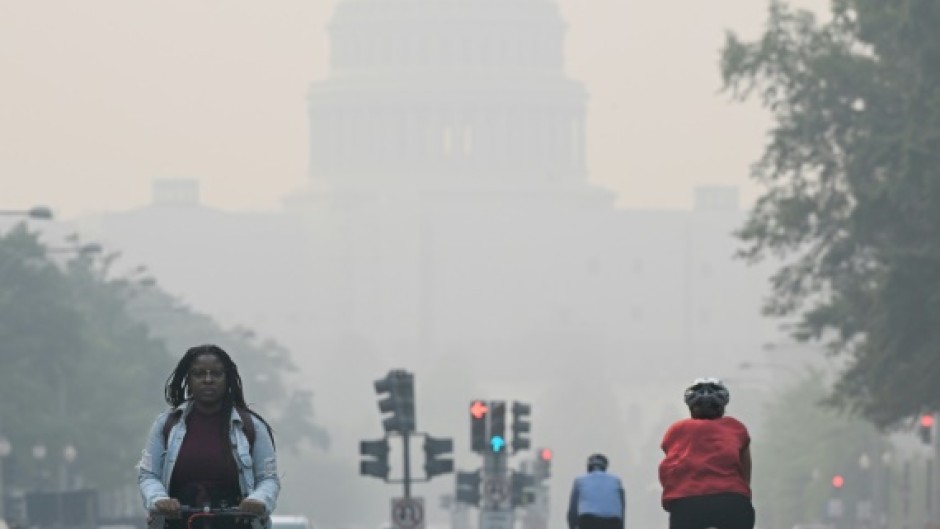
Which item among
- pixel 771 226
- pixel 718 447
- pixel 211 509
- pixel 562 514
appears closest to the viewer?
pixel 211 509

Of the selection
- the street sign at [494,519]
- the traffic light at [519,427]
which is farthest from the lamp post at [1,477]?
the street sign at [494,519]

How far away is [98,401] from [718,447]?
277ft

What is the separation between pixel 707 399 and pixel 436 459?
26779mm

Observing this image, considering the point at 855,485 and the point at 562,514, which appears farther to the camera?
Answer: the point at 562,514

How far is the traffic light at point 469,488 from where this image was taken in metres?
54.3

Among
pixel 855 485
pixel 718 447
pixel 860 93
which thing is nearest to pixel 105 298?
pixel 855 485

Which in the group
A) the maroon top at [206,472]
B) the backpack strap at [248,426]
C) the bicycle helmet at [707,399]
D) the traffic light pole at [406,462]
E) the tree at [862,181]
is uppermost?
the tree at [862,181]

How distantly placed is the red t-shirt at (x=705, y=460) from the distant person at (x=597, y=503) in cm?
725

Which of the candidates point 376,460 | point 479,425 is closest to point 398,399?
point 376,460

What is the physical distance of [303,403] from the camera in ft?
525

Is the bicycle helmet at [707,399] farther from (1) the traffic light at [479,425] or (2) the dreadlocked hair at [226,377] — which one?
(1) the traffic light at [479,425]

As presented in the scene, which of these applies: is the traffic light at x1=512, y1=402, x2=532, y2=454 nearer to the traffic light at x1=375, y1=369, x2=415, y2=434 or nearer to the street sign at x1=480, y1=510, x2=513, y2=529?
the street sign at x1=480, y1=510, x2=513, y2=529

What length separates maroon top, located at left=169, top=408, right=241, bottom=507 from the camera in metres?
15.0

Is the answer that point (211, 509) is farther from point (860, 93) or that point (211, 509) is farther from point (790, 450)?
point (790, 450)
